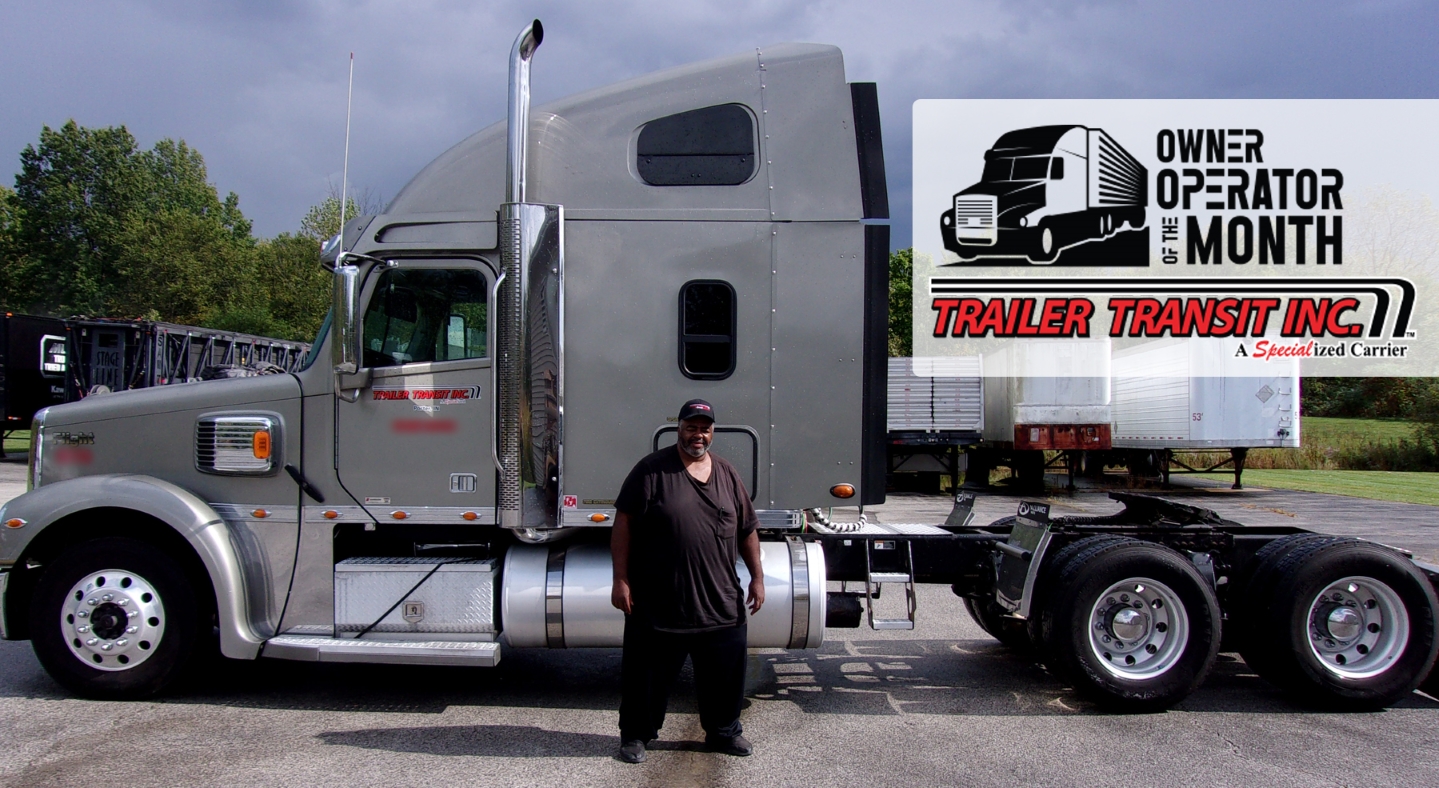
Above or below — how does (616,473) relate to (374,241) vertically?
below

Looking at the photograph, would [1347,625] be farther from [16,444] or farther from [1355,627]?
[16,444]

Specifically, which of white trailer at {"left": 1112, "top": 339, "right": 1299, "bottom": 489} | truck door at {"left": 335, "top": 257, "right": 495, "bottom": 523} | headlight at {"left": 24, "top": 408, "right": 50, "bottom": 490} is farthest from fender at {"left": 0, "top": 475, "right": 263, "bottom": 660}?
white trailer at {"left": 1112, "top": 339, "right": 1299, "bottom": 489}

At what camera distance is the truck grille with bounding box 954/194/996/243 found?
15.6 metres

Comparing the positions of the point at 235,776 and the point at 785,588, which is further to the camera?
the point at 785,588

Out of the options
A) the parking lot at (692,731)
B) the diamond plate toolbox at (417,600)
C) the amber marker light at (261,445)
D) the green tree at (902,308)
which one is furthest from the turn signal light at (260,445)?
the green tree at (902,308)

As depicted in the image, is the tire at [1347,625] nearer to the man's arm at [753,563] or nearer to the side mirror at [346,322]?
the man's arm at [753,563]

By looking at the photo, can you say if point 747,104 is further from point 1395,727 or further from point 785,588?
point 1395,727

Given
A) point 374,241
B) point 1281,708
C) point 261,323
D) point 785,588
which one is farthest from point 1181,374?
point 261,323

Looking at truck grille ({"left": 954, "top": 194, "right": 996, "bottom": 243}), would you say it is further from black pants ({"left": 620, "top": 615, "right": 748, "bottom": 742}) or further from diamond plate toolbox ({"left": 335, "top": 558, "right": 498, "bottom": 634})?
black pants ({"left": 620, "top": 615, "right": 748, "bottom": 742})

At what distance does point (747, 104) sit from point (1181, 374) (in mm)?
18155

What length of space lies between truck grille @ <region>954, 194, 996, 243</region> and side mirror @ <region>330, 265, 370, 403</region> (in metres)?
12.2

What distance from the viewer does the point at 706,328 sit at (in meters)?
5.45

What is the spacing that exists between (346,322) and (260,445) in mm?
1047

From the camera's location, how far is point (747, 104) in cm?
557
